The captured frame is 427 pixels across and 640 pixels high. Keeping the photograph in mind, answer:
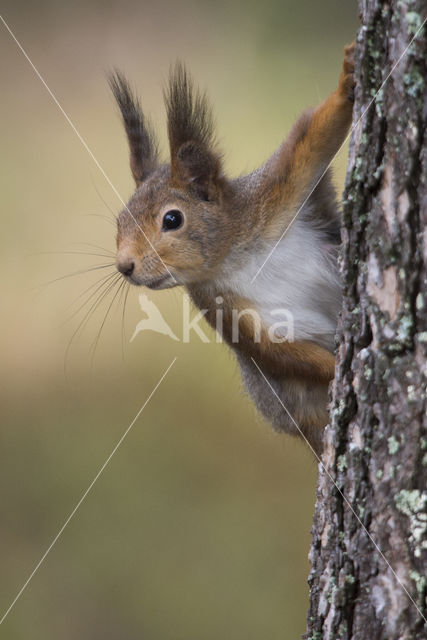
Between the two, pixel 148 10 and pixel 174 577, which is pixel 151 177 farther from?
pixel 174 577

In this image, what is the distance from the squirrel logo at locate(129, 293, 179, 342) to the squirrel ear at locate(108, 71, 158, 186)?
1.81 ft

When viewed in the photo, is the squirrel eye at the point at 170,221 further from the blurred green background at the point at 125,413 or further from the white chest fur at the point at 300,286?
the blurred green background at the point at 125,413

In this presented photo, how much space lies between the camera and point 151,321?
216cm

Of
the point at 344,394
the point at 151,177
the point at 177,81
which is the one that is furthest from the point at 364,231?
the point at 151,177

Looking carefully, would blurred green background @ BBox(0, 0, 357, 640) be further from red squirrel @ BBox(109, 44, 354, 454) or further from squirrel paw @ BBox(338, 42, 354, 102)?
squirrel paw @ BBox(338, 42, 354, 102)

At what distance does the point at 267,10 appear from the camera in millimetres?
2338

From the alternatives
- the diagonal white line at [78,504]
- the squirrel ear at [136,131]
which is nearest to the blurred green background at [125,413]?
the diagonal white line at [78,504]

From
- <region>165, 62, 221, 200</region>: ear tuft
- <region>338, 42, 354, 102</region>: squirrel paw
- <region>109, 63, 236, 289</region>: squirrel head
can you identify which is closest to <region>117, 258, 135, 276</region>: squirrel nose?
<region>109, 63, 236, 289</region>: squirrel head

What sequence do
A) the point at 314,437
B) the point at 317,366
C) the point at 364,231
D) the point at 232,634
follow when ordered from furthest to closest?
the point at 232,634, the point at 314,437, the point at 317,366, the point at 364,231

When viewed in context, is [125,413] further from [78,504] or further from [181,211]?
[181,211]

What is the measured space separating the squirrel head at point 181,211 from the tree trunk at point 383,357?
1.71 ft

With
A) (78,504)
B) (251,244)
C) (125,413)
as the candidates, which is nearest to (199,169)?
(251,244)

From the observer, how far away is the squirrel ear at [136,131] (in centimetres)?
145

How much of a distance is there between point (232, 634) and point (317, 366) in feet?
4.25
